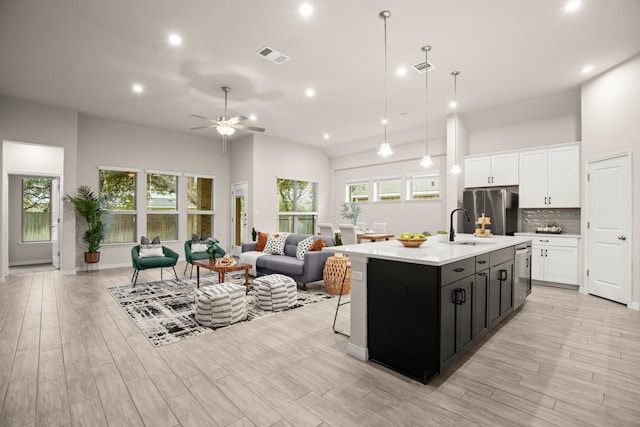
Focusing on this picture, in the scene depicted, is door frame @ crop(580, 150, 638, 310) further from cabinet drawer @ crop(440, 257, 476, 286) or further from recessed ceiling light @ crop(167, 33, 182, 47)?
recessed ceiling light @ crop(167, 33, 182, 47)

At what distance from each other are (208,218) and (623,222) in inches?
341

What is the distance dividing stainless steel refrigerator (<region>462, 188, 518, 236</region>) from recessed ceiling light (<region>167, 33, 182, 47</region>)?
5517 millimetres

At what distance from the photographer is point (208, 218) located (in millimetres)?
8742

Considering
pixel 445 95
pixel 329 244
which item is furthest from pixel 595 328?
pixel 445 95

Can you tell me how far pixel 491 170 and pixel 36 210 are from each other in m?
10.7

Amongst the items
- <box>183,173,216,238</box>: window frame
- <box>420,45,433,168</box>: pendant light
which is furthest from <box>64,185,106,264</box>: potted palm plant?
<box>420,45,433,168</box>: pendant light

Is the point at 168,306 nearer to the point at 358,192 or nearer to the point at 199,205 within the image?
the point at 199,205

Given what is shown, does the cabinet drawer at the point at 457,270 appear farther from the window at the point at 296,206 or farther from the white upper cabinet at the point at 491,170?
the window at the point at 296,206

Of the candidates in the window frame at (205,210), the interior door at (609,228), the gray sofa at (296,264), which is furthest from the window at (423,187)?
the window frame at (205,210)

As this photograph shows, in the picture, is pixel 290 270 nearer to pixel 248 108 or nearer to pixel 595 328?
pixel 248 108

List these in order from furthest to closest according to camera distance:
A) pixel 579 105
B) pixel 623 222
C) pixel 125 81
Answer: pixel 579 105 → pixel 125 81 → pixel 623 222

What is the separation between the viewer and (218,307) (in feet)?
11.3

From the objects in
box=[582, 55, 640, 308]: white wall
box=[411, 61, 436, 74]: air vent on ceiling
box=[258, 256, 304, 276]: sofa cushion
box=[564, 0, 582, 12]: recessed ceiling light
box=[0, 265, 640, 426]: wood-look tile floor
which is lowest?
box=[0, 265, 640, 426]: wood-look tile floor

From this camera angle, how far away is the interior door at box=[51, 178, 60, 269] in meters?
6.73
